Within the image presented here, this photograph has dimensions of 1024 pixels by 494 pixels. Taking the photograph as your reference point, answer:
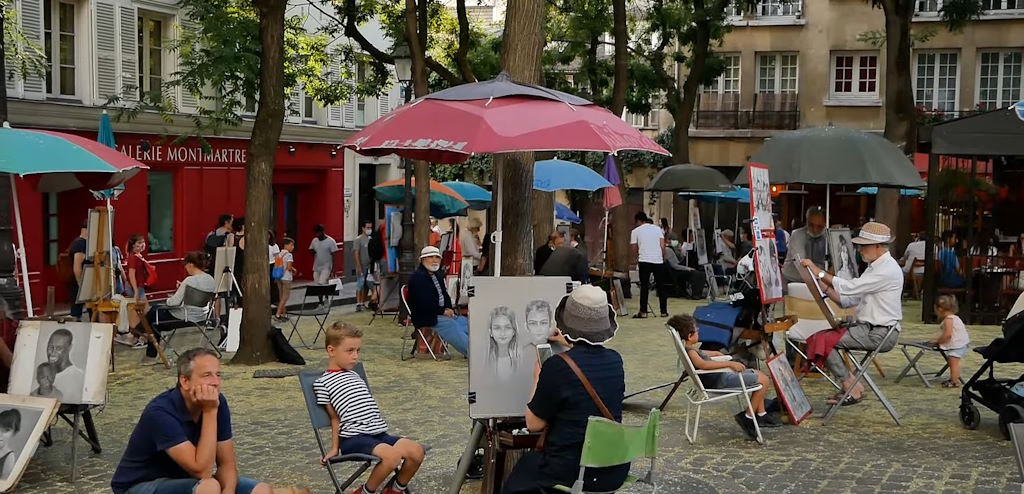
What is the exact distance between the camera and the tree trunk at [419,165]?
Answer: 61.7 ft

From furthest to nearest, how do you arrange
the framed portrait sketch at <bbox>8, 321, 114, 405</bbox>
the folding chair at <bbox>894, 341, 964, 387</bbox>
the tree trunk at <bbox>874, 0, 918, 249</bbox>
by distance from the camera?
the tree trunk at <bbox>874, 0, 918, 249</bbox> → the folding chair at <bbox>894, 341, 964, 387</bbox> → the framed portrait sketch at <bbox>8, 321, 114, 405</bbox>

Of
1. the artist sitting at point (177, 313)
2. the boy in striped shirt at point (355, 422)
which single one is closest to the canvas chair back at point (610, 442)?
the boy in striped shirt at point (355, 422)

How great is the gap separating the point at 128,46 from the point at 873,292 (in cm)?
1790

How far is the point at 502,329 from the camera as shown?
7320mm

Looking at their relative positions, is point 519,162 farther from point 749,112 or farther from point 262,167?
point 749,112

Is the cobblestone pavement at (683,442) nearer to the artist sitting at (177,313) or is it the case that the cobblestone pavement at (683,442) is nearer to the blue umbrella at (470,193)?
the artist sitting at (177,313)

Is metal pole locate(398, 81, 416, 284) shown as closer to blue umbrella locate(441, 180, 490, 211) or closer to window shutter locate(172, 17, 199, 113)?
blue umbrella locate(441, 180, 490, 211)

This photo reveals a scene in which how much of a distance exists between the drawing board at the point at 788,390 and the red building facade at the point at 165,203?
46.1 feet

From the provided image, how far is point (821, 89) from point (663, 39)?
13132mm

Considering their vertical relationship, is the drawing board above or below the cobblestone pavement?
above


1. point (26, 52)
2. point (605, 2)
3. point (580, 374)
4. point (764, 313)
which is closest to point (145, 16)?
point (26, 52)

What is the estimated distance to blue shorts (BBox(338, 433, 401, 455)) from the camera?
22.5ft

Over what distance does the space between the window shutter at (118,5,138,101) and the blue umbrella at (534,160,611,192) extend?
8860 millimetres

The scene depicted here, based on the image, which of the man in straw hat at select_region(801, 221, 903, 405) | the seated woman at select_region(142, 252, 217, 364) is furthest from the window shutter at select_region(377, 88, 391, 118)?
the man in straw hat at select_region(801, 221, 903, 405)
